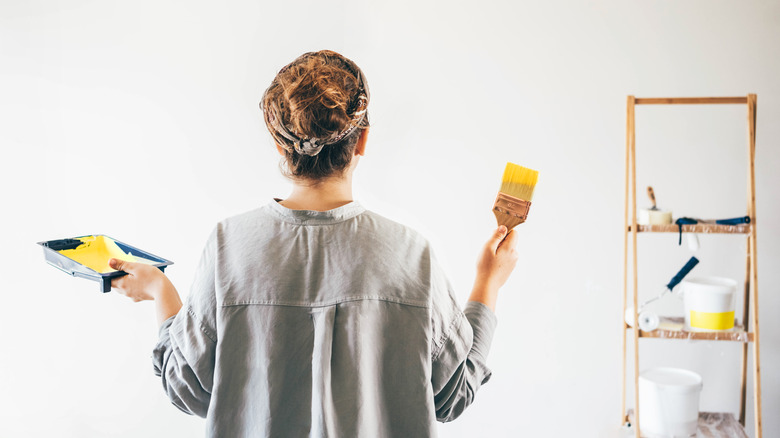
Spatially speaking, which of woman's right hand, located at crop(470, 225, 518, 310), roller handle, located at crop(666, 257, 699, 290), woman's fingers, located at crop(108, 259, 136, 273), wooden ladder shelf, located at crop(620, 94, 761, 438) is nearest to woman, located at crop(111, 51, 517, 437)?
woman's right hand, located at crop(470, 225, 518, 310)

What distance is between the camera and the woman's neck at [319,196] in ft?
2.81

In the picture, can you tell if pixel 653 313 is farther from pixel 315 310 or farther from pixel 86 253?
pixel 86 253

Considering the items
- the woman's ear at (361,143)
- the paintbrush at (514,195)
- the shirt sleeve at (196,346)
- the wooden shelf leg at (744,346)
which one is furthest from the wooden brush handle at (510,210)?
the wooden shelf leg at (744,346)

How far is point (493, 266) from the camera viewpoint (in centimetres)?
100

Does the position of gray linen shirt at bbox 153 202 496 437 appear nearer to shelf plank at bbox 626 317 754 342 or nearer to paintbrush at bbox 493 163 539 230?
paintbrush at bbox 493 163 539 230

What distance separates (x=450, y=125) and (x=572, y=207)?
20.3 inches

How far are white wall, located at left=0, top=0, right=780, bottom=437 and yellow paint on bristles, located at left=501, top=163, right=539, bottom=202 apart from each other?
950mm

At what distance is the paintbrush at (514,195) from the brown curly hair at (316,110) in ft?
1.17

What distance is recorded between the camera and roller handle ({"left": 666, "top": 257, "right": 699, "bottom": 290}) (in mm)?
1840

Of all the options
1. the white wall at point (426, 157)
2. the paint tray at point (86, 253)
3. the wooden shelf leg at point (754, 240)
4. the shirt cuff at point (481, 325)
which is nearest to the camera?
the shirt cuff at point (481, 325)

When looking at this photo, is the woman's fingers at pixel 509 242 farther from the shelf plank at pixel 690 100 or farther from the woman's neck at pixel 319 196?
the shelf plank at pixel 690 100

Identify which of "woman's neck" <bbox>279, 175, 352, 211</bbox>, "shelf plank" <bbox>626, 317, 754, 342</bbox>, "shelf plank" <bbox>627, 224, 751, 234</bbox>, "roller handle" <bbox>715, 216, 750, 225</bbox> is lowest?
"shelf plank" <bbox>626, 317, 754, 342</bbox>

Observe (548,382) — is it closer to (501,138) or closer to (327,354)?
(501,138)

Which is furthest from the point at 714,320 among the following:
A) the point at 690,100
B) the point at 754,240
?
the point at 690,100
